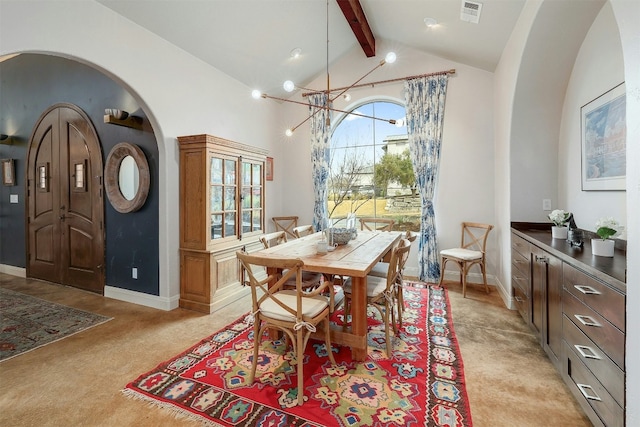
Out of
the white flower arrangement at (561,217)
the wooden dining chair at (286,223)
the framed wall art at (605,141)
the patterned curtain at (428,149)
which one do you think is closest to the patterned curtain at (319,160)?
the wooden dining chair at (286,223)

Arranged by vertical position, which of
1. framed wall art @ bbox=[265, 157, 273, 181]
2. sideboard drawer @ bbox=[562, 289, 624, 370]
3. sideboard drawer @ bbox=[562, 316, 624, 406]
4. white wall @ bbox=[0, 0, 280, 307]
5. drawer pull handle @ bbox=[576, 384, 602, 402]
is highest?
white wall @ bbox=[0, 0, 280, 307]

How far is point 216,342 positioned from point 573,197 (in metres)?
3.71

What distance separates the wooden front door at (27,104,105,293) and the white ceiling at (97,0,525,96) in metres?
1.78

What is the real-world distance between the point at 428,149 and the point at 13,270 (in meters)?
6.87

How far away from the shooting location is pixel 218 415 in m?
1.64

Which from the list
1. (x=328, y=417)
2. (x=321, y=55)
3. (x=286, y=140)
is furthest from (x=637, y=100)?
(x=286, y=140)

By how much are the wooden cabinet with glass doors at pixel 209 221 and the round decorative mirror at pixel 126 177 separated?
46 cm

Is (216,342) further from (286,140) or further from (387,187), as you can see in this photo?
(286,140)

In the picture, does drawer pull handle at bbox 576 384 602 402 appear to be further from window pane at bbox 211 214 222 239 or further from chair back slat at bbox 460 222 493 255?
window pane at bbox 211 214 222 239

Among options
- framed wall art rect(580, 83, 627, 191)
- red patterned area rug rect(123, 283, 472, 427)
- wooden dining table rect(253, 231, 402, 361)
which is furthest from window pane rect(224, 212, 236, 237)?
framed wall art rect(580, 83, 627, 191)

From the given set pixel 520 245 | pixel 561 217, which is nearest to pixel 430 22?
pixel 561 217

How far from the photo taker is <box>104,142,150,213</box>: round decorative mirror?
325 cm

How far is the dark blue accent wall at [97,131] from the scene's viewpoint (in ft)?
10.8

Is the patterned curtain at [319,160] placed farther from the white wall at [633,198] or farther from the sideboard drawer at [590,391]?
the white wall at [633,198]
